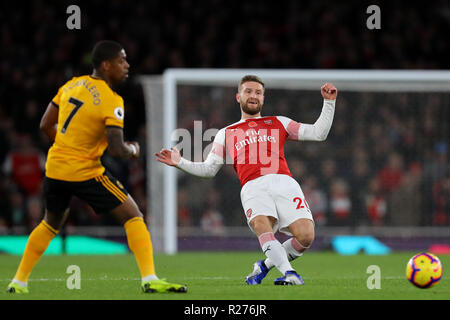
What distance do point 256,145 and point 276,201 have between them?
0.51 m

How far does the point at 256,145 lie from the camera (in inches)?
269

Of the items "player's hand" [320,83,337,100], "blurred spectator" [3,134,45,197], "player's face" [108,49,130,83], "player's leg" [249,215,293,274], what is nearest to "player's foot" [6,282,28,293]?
"player's face" [108,49,130,83]

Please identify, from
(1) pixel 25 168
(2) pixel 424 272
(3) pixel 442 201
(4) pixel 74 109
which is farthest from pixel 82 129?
(3) pixel 442 201

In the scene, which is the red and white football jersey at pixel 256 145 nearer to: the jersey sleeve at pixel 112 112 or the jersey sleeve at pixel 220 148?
the jersey sleeve at pixel 220 148

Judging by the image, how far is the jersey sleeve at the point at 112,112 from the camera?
18.6 ft

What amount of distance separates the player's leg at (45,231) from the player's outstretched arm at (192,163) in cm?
96

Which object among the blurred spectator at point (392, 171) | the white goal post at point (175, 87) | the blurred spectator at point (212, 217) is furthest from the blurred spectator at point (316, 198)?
the white goal post at point (175, 87)

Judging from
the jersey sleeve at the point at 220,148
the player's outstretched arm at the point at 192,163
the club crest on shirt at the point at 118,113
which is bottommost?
the player's outstretched arm at the point at 192,163

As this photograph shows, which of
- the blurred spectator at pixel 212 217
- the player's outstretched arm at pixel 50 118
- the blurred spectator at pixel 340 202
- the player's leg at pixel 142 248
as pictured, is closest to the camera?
the player's leg at pixel 142 248

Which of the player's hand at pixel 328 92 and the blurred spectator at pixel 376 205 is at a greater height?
the player's hand at pixel 328 92

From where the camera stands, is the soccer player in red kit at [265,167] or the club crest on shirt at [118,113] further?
the soccer player in red kit at [265,167]

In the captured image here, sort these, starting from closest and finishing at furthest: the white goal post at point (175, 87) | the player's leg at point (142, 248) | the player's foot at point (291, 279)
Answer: the player's leg at point (142, 248) → the player's foot at point (291, 279) → the white goal post at point (175, 87)

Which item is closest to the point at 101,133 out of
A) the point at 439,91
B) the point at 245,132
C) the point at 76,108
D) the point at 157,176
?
the point at 76,108

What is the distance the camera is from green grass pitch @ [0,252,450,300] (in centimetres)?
562
